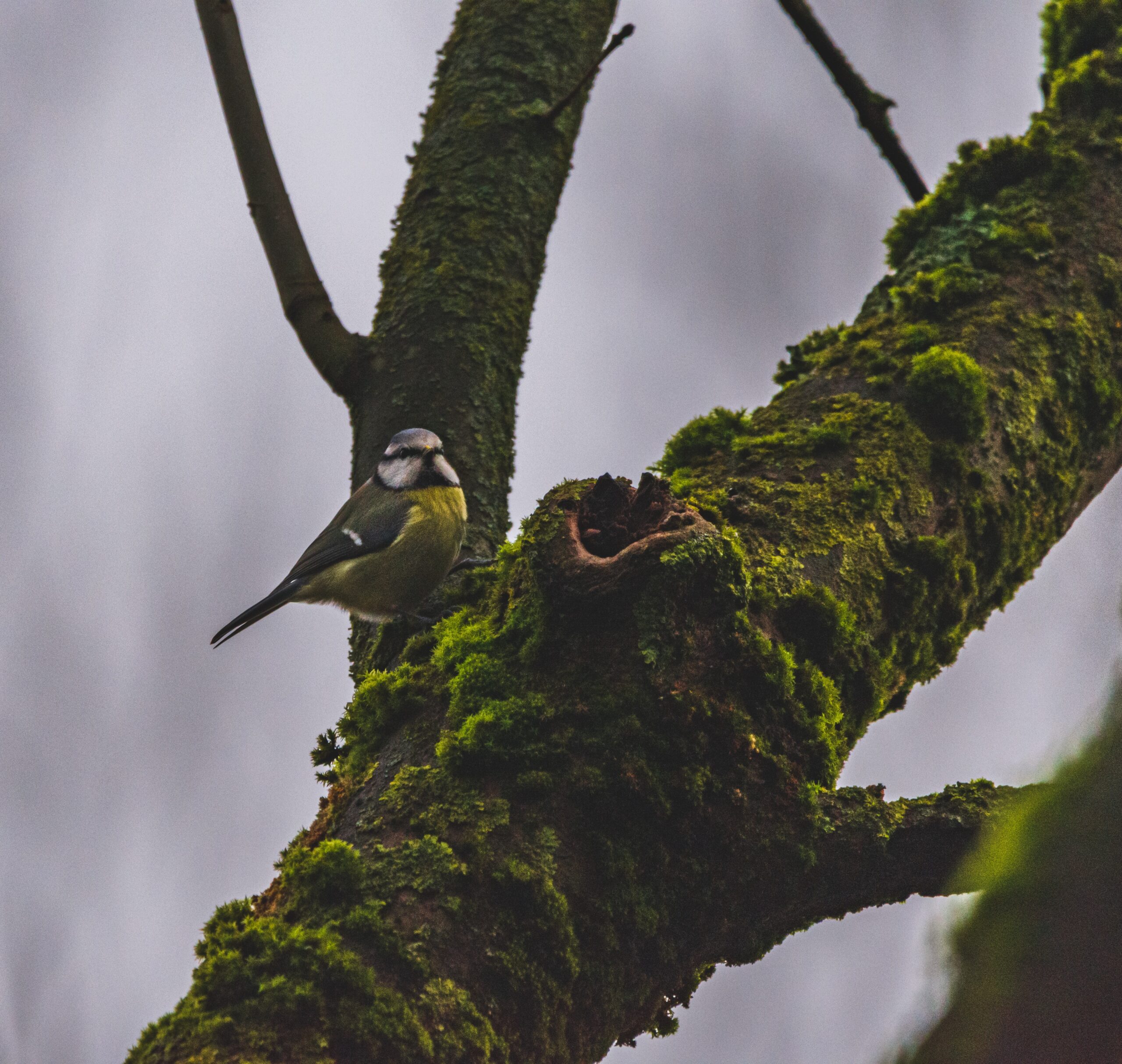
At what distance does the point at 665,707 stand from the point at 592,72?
2.39 meters

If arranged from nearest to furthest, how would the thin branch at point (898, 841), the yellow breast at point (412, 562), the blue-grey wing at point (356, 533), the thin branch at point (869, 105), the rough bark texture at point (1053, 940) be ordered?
the rough bark texture at point (1053, 940) → the thin branch at point (898, 841) → the yellow breast at point (412, 562) → the blue-grey wing at point (356, 533) → the thin branch at point (869, 105)

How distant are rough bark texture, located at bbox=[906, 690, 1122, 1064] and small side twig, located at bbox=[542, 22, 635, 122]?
3.17 m

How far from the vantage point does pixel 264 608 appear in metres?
3.65

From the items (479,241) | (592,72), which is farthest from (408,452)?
(592,72)

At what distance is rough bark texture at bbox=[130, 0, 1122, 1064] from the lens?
1.57 metres

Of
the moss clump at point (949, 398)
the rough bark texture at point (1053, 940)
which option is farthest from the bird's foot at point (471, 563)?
the rough bark texture at point (1053, 940)

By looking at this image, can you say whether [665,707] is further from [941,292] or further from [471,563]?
[941,292]

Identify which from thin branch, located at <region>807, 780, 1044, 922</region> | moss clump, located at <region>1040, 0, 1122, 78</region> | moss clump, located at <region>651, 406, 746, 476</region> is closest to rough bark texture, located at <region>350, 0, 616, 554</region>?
moss clump, located at <region>651, 406, 746, 476</region>

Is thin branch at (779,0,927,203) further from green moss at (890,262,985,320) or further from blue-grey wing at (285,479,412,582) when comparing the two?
blue-grey wing at (285,479,412,582)

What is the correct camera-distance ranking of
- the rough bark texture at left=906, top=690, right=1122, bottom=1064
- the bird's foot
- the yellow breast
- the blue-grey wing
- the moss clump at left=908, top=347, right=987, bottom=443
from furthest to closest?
the blue-grey wing, the yellow breast, the bird's foot, the moss clump at left=908, top=347, right=987, bottom=443, the rough bark texture at left=906, top=690, right=1122, bottom=1064

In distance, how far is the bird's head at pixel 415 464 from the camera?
2949mm

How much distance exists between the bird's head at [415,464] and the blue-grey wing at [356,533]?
0.27 ft

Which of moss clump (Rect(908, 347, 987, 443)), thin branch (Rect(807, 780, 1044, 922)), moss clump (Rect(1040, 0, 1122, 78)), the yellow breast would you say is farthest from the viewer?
moss clump (Rect(1040, 0, 1122, 78))

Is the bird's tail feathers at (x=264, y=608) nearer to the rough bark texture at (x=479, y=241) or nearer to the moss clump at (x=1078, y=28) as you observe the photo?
the rough bark texture at (x=479, y=241)
